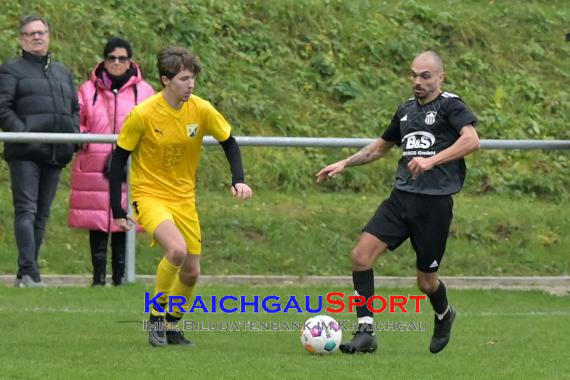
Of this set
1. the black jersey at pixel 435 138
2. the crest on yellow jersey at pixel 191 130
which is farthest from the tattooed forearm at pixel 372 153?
the crest on yellow jersey at pixel 191 130

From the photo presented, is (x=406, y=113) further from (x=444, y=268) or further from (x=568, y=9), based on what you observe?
(x=568, y=9)

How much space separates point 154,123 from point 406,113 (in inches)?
65.8

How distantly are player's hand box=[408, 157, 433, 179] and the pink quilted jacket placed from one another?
481 cm

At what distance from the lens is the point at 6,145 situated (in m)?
13.1

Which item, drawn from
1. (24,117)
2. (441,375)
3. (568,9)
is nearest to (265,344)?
(441,375)

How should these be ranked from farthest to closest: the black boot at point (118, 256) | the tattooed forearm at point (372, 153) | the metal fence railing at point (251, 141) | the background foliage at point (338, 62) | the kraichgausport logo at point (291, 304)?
the background foliage at point (338, 62)
the black boot at point (118, 256)
the metal fence railing at point (251, 141)
the kraichgausport logo at point (291, 304)
the tattooed forearm at point (372, 153)

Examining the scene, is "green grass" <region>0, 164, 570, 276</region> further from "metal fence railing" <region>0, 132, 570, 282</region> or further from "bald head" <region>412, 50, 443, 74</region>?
"bald head" <region>412, 50, 443, 74</region>

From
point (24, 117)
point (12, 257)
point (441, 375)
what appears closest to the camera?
point (441, 375)

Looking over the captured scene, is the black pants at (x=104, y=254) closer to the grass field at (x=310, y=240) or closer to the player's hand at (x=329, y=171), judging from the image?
the grass field at (x=310, y=240)

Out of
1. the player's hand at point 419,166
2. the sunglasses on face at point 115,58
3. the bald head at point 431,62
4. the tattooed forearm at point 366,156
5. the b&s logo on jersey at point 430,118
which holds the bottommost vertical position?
the sunglasses on face at point 115,58

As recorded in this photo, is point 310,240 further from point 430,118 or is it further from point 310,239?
point 430,118

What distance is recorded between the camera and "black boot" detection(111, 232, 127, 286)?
13281mm

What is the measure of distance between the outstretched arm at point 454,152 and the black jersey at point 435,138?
0.13 m

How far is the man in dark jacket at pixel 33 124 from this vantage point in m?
12.8
